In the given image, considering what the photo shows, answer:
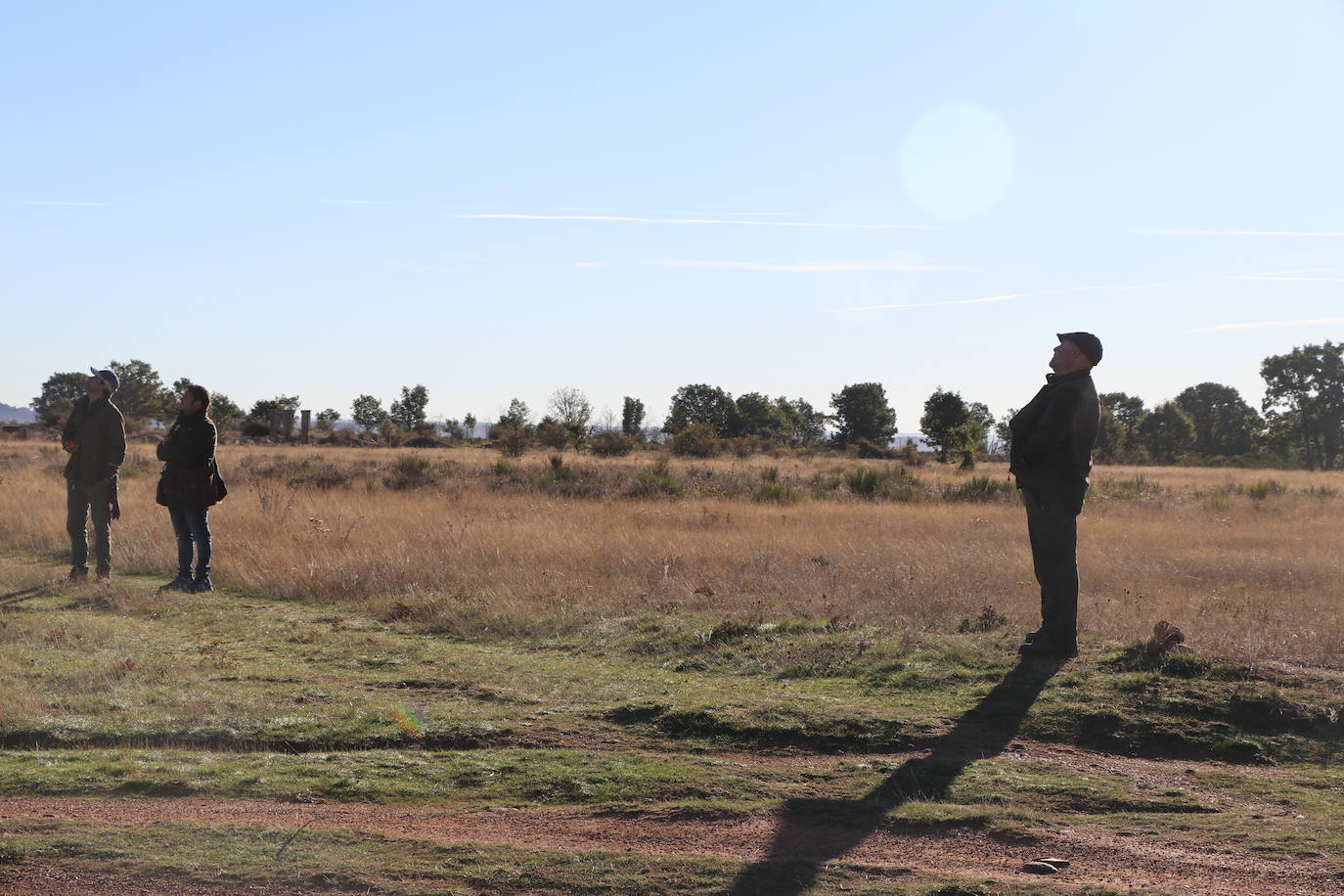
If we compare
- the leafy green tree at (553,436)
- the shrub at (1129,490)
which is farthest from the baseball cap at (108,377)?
the leafy green tree at (553,436)

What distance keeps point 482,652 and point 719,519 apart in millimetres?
8426

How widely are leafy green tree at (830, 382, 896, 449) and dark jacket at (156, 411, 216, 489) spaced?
74.5 meters

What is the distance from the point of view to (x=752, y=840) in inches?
160

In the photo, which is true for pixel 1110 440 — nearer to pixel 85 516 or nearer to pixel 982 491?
pixel 982 491

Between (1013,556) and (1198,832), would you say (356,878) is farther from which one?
(1013,556)

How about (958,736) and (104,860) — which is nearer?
(104,860)

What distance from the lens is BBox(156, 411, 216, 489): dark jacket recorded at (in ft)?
32.9

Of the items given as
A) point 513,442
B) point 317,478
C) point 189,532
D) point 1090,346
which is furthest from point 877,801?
point 513,442

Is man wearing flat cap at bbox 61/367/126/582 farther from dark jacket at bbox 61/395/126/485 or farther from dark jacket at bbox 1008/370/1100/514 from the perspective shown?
dark jacket at bbox 1008/370/1100/514

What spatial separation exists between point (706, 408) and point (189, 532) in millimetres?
65602

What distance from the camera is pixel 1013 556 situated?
38.3 feet

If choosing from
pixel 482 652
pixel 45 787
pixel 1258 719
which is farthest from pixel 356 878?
pixel 1258 719

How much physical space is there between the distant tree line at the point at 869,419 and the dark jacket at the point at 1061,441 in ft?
132

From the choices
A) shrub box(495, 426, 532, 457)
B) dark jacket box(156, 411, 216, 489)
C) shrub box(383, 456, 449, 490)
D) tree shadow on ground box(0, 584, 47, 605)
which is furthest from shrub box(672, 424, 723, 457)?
tree shadow on ground box(0, 584, 47, 605)
